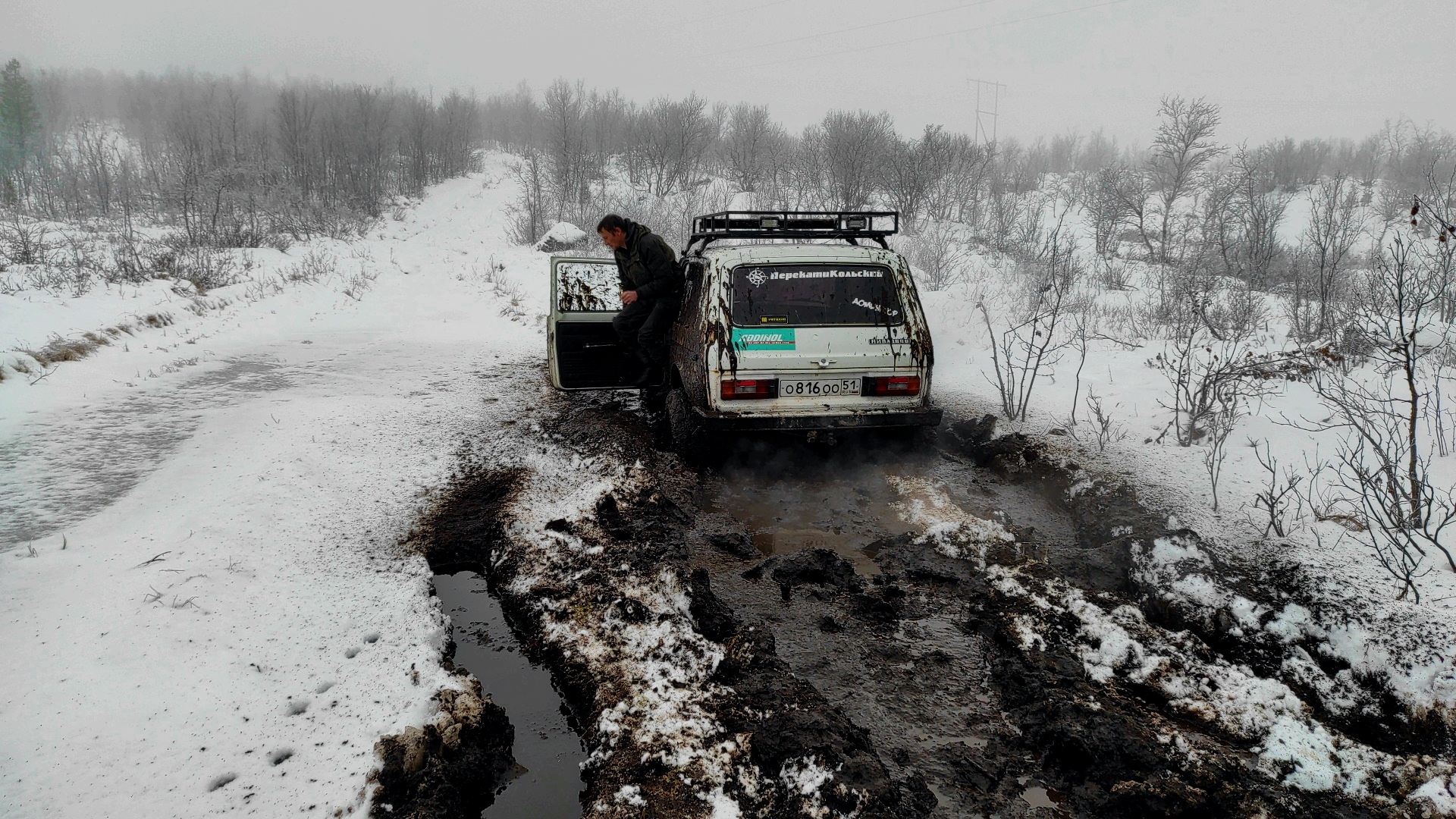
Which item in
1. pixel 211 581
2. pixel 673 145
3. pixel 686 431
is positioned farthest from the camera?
pixel 673 145

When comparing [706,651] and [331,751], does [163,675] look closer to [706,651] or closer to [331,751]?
[331,751]

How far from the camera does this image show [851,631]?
3.29 meters

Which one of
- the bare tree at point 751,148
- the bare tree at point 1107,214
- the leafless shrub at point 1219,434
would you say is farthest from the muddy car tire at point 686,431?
the bare tree at point 751,148

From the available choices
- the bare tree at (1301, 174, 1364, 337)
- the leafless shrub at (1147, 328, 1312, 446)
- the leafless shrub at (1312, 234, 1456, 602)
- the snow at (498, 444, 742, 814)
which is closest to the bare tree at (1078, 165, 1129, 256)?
the bare tree at (1301, 174, 1364, 337)

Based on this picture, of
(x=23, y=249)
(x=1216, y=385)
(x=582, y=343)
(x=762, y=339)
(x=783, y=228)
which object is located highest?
(x=23, y=249)

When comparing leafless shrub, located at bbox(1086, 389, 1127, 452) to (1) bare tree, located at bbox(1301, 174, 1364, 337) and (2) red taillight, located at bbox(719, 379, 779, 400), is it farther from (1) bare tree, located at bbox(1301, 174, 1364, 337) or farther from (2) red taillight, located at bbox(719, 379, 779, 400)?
(1) bare tree, located at bbox(1301, 174, 1364, 337)

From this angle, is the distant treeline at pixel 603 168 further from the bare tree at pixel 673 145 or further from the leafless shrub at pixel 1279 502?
the leafless shrub at pixel 1279 502

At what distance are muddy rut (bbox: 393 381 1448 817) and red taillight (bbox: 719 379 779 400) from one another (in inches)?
28.7

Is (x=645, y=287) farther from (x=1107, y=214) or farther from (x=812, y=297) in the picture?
(x=1107, y=214)

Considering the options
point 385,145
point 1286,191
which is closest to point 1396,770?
point 1286,191

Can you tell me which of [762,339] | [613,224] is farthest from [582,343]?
[762,339]

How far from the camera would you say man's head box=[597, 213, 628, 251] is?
19.1ft

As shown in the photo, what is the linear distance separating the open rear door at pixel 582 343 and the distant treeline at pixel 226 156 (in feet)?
55.6

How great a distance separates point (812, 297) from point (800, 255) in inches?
12.3
